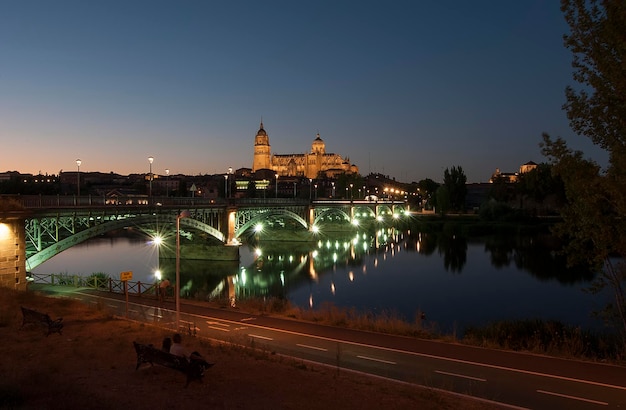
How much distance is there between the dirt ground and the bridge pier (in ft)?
33.4

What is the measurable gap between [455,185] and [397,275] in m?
74.7

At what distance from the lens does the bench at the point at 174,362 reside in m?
10.7

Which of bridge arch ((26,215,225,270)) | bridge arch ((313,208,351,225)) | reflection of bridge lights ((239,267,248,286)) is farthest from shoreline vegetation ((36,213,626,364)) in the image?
bridge arch ((313,208,351,225))

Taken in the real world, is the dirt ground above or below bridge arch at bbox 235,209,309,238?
below

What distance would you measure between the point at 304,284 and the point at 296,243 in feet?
112

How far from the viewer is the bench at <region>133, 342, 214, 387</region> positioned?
35.2 ft

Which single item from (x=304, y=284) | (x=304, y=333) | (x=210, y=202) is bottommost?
(x=304, y=284)

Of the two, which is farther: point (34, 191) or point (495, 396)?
point (34, 191)

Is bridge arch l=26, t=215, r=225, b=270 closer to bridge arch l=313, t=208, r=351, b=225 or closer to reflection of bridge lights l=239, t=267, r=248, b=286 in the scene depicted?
reflection of bridge lights l=239, t=267, r=248, b=286

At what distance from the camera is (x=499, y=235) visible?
81562mm

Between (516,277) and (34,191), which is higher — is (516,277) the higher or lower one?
the lower one

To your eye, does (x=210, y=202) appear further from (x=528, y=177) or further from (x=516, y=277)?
(x=528, y=177)

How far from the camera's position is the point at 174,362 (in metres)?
11.0

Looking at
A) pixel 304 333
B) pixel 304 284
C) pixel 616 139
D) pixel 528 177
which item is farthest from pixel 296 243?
pixel 616 139
